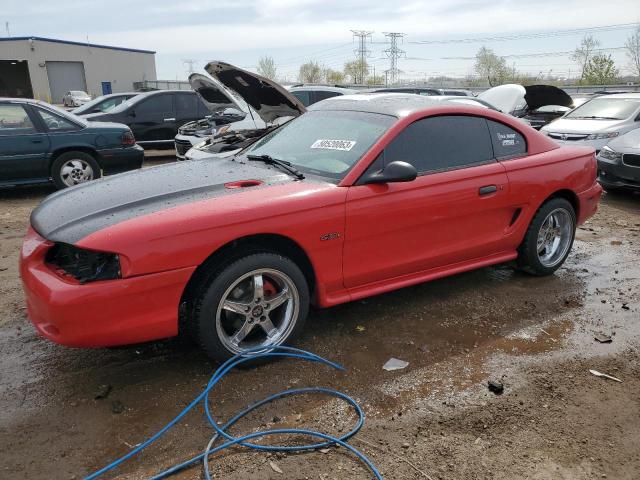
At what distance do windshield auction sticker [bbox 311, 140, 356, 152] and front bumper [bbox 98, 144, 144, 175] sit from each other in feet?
18.1

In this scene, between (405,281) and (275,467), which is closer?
(275,467)

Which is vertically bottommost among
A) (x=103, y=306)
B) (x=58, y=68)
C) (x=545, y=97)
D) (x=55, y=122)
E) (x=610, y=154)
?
(x=610, y=154)

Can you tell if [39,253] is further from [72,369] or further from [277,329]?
[277,329]

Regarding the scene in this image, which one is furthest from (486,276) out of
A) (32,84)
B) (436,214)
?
(32,84)

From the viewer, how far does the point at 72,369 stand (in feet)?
10.4

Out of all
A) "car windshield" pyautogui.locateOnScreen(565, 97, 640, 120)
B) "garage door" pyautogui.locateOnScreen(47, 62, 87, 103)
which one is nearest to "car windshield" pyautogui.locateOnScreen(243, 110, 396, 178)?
"car windshield" pyautogui.locateOnScreen(565, 97, 640, 120)

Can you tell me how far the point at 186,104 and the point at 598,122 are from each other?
8.43 meters

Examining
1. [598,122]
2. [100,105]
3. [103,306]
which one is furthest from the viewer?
[100,105]

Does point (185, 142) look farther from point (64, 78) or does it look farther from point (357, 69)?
point (357, 69)

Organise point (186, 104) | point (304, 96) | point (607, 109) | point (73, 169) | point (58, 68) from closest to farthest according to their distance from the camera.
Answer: point (73, 169) < point (607, 109) < point (186, 104) < point (304, 96) < point (58, 68)

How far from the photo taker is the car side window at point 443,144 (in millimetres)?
3633

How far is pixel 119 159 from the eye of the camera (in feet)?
27.4

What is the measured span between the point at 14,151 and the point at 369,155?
6.22 m

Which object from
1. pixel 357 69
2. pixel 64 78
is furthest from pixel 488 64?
pixel 64 78
